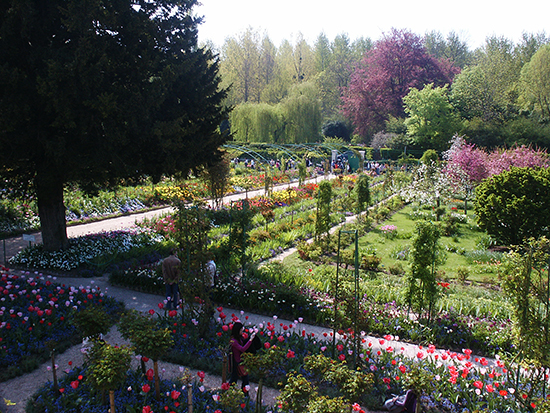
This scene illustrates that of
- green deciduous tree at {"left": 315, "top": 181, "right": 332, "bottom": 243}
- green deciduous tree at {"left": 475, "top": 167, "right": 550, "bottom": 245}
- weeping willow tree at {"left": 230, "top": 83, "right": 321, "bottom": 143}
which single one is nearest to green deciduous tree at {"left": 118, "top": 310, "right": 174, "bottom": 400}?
green deciduous tree at {"left": 315, "top": 181, "right": 332, "bottom": 243}

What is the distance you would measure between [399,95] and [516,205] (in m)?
31.5

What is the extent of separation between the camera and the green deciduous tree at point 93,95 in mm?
→ 7879

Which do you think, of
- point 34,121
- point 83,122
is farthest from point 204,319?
point 34,121

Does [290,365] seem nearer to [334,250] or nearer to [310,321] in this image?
[310,321]

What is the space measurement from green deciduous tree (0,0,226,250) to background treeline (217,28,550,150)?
18.5 m

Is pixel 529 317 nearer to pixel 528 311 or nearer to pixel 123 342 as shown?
pixel 528 311

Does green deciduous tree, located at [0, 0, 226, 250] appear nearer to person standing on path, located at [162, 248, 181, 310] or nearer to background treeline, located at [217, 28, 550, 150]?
person standing on path, located at [162, 248, 181, 310]

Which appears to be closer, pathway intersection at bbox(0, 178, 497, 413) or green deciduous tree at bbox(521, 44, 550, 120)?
pathway intersection at bbox(0, 178, 497, 413)

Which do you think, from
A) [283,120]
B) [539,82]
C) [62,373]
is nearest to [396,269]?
[62,373]

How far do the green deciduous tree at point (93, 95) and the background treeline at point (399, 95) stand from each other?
60.8ft

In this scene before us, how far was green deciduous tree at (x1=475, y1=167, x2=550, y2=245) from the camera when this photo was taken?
1032cm

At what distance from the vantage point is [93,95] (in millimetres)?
8438

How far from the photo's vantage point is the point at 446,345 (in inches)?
253

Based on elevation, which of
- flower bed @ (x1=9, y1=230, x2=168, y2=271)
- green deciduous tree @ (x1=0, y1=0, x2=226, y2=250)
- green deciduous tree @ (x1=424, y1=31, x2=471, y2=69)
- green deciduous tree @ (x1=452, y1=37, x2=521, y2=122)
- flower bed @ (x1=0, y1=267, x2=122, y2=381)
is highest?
green deciduous tree @ (x1=424, y1=31, x2=471, y2=69)
